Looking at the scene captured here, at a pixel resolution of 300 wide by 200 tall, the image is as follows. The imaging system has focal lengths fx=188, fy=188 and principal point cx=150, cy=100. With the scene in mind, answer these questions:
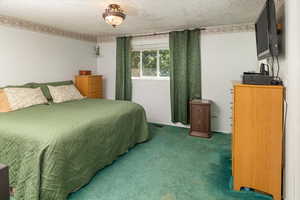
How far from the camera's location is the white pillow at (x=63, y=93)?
137 inches

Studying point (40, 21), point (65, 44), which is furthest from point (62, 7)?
point (65, 44)

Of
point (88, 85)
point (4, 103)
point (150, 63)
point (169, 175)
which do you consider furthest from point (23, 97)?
point (150, 63)

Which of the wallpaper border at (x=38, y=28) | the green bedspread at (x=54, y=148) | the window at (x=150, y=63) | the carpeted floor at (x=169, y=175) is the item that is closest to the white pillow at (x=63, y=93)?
the green bedspread at (x=54, y=148)

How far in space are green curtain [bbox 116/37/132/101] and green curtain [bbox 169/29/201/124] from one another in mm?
1099

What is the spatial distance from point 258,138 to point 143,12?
90.7 inches

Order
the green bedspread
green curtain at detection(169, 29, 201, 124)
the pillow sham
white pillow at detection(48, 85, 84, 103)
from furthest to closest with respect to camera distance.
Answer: green curtain at detection(169, 29, 201, 124), white pillow at detection(48, 85, 84, 103), the pillow sham, the green bedspread

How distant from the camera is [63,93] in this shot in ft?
11.8

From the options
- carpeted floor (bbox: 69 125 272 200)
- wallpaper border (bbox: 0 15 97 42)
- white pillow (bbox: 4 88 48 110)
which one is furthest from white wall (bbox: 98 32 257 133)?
white pillow (bbox: 4 88 48 110)

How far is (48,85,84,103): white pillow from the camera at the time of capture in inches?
137

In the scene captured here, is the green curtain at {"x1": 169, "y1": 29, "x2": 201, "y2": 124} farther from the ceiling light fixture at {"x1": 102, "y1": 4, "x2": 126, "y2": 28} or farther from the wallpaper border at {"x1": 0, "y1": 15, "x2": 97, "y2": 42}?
the wallpaper border at {"x1": 0, "y1": 15, "x2": 97, "y2": 42}

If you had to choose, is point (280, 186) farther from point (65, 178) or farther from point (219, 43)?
point (219, 43)

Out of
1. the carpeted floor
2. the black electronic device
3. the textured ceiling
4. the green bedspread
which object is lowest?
the carpeted floor

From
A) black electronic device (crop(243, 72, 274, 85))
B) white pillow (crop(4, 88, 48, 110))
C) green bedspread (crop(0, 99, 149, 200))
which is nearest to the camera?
green bedspread (crop(0, 99, 149, 200))

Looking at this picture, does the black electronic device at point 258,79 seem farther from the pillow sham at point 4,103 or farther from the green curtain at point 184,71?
the pillow sham at point 4,103
